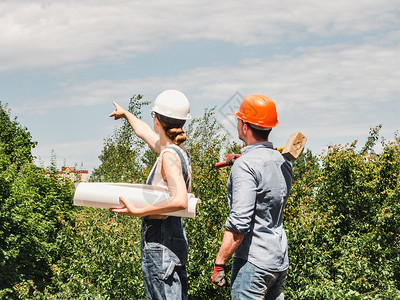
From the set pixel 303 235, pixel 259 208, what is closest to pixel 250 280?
pixel 259 208

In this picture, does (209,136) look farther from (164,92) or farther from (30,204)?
(164,92)

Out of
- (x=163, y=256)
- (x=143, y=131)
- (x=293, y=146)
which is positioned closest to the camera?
(x=163, y=256)

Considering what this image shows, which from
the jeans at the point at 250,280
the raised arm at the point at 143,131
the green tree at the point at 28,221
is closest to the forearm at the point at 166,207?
the jeans at the point at 250,280

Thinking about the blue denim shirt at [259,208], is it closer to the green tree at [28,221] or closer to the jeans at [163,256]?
the jeans at [163,256]

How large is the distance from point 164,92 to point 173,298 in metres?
1.53

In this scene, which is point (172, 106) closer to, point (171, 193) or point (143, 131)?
point (171, 193)

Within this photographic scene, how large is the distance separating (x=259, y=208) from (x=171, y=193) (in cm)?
64

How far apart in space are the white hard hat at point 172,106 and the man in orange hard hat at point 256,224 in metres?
0.47

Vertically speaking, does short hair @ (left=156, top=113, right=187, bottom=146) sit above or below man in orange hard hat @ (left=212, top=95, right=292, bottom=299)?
above

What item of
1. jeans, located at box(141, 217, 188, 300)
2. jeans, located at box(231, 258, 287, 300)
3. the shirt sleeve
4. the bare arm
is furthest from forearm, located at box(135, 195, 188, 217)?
jeans, located at box(231, 258, 287, 300)

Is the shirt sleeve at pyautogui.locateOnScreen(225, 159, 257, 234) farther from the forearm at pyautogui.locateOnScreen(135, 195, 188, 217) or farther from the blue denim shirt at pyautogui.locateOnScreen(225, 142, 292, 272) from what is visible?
the forearm at pyautogui.locateOnScreen(135, 195, 188, 217)

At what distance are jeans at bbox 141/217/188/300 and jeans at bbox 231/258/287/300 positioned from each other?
40 centimetres

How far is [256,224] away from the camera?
3.58 metres

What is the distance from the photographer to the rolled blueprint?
356cm
